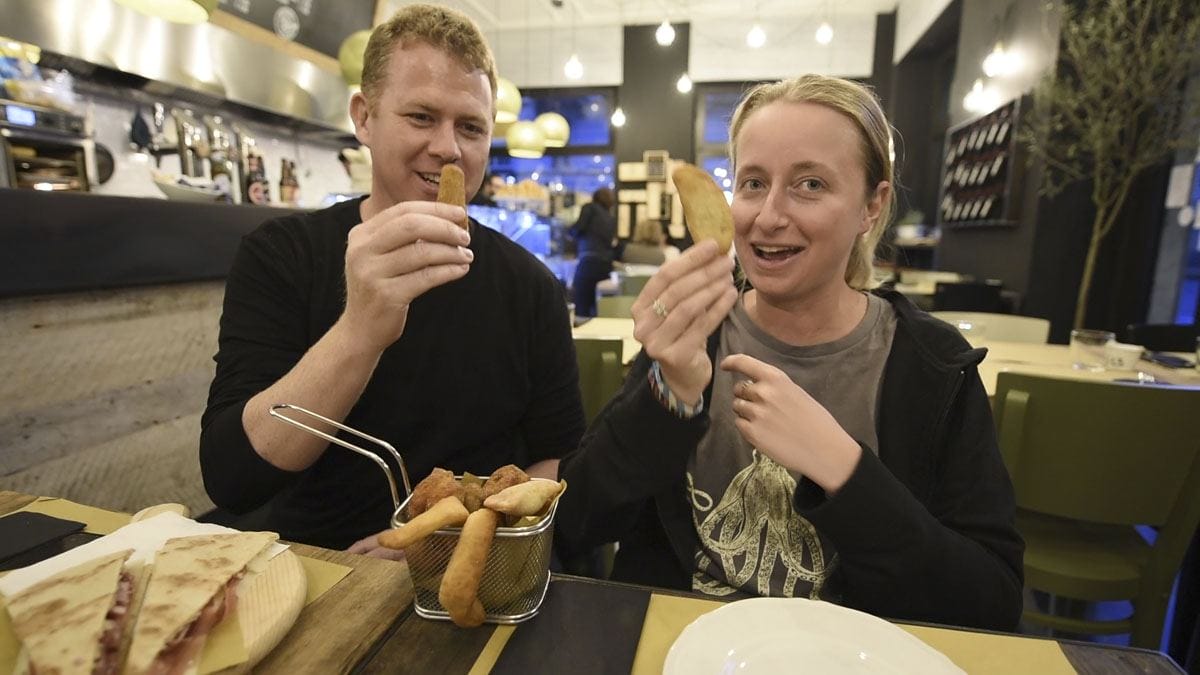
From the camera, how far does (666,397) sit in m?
1.03

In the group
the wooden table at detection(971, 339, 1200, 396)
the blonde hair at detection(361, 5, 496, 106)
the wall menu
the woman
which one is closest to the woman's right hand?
the woman

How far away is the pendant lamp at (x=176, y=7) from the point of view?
2516 millimetres

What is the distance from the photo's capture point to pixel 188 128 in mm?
3639

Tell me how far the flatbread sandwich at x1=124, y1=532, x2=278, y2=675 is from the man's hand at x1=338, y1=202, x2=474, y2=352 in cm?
40

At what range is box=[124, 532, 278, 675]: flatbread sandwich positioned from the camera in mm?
612

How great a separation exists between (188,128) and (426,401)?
335 centimetres

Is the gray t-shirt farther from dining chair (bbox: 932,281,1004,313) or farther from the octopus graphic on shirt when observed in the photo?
dining chair (bbox: 932,281,1004,313)

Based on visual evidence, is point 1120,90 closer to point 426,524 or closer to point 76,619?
point 426,524

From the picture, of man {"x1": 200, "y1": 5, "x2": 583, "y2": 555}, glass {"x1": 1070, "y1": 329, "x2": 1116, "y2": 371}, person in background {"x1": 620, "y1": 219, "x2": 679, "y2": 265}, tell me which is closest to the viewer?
man {"x1": 200, "y1": 5, "x2": 583, "y2": 555}

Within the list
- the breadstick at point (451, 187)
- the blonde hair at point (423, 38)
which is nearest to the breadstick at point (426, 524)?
the breadstick at point (451, 187)

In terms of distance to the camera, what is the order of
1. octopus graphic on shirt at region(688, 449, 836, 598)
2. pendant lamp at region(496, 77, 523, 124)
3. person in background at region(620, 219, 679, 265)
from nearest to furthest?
octopus graphic on shirt at region(688, 449, 836, 598), pendant lamp at region(496, 77, 523, 124), person in background at region(620, 219, 679, 265)

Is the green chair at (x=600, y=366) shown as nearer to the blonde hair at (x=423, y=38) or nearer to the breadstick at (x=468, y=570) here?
the blonde hair at (x=423, y=38)

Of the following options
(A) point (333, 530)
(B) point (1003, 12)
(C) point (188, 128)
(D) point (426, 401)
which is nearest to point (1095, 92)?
(B) point (1003, 12)

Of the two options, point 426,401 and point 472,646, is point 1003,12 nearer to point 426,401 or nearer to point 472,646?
point 426,401
